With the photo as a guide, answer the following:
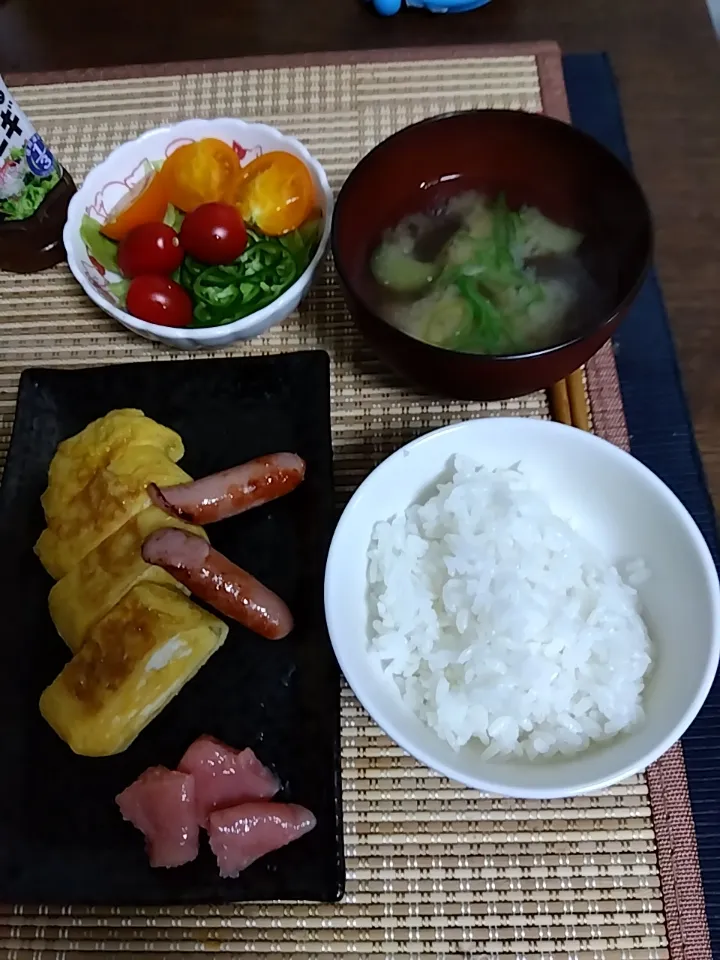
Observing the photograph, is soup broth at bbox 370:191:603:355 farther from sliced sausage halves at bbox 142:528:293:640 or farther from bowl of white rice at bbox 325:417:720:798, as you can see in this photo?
sliced sausage halves at bbox 142:528:293:640

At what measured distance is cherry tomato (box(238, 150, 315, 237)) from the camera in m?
1.59

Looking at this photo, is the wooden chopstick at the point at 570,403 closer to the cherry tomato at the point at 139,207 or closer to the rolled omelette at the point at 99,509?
the rolled omelette at the point at 99,509

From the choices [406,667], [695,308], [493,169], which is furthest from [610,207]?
[406,667]

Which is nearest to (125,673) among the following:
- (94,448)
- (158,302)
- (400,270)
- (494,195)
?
(94,448)

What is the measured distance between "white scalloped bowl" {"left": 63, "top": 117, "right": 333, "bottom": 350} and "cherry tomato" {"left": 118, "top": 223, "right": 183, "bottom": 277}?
0.23 ft

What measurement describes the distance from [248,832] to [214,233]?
105 centimetres

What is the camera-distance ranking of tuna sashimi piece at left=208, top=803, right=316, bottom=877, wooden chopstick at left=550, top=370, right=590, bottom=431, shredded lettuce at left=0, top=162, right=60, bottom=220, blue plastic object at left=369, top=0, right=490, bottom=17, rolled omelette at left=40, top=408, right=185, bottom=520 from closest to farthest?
tuna sashimi piece at left=208, top=803, right=316, bottom=877 → rolled omelette at left=40, top=408, right=185, bottom=520 → wooden chopstick at left=550, top=370, right=590, bottom=431 → shredded lettuce at left=0, top=162, right=60, bottom=220 → blue plastic object at left=369, top=0, right=490, bottom=17

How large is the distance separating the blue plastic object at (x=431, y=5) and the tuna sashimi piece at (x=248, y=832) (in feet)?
6.07

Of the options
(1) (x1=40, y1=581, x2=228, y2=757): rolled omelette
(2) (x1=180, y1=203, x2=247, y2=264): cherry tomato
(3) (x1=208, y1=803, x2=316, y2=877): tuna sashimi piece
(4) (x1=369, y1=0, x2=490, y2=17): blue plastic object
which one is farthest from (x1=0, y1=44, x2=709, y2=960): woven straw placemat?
(4) (x1=369, y1=0, x2=490, y2=17): blue plastic object

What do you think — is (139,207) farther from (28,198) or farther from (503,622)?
(503,622)

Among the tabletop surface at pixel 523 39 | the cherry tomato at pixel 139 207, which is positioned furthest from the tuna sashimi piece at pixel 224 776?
the tabletop surface at pixel 523 39

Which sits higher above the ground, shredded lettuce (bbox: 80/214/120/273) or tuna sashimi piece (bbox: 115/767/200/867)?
shredded lettuce (bbox: 80/214/120/273)

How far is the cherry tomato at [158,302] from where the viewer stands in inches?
59.8

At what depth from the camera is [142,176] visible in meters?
1.70
